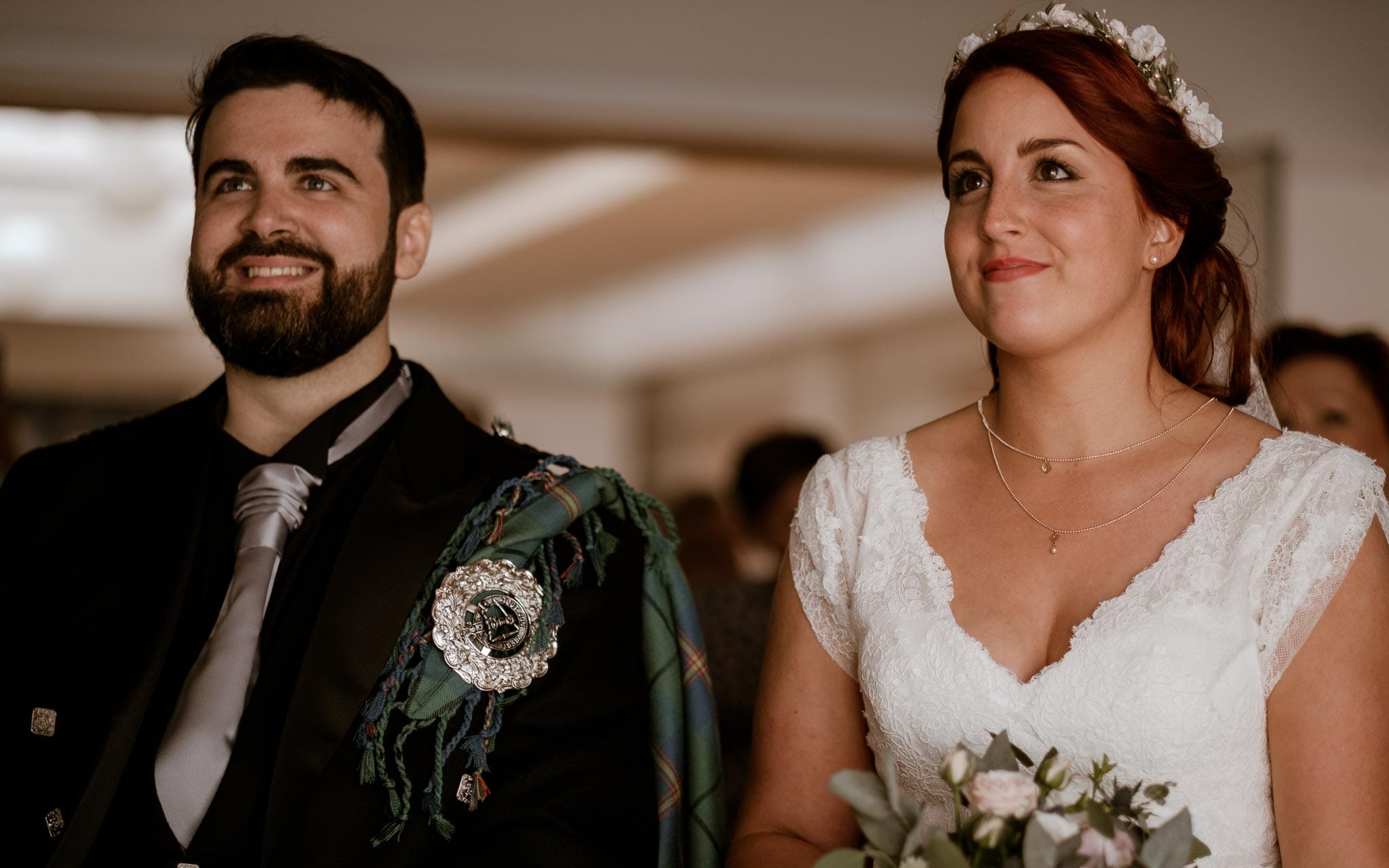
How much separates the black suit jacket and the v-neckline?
0.50m

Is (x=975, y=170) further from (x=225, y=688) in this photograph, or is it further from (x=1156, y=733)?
(x=225, y=688)

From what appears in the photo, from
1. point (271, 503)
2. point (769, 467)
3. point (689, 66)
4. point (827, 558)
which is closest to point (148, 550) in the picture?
point (271, 503)

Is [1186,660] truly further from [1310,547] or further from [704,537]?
[704,537]

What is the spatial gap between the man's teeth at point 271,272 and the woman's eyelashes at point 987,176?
3.50 ft

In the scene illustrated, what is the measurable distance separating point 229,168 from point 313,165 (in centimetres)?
15

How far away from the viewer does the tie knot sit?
2.22m

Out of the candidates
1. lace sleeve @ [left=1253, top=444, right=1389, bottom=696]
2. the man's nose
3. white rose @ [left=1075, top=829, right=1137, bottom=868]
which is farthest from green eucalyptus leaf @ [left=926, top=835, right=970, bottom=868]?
the man's nose

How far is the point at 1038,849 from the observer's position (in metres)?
1.38

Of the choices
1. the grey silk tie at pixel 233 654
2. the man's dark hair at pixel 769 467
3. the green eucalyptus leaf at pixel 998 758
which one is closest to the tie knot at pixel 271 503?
the grey silk tie at pixel 233 654

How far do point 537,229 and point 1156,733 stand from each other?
682 centimetres

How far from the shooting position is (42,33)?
3.72 meters

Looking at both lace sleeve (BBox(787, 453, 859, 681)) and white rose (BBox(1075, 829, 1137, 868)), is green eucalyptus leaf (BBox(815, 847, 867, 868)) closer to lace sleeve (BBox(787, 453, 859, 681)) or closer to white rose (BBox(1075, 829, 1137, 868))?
white rose (BBox(1075, 829, 1137, 868))

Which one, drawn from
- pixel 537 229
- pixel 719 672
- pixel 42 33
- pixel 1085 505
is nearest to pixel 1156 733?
pixel 1085 505

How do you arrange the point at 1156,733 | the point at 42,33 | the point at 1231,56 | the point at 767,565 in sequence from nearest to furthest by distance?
the point at 1156,733, the point at 42,33, the point at 1231,56, the point at 767,565
